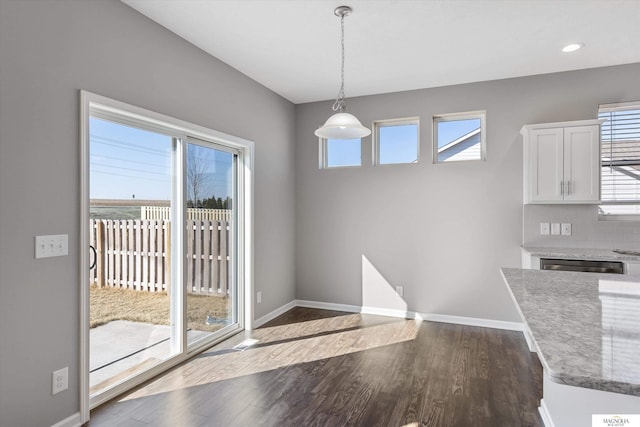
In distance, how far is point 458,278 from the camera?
172 inches

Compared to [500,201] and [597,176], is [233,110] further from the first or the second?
[597,176]

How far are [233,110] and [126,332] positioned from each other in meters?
2.43

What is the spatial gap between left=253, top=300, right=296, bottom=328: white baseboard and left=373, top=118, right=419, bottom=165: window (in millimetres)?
Answer: 2373

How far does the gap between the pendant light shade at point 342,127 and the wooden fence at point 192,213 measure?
1.59 metres

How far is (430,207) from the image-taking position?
450 centimetres

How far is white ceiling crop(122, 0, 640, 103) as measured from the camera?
2688mm

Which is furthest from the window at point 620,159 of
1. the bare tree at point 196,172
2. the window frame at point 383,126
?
the bare tree at point 196,172

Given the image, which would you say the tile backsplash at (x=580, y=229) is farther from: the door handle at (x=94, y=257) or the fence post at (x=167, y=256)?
the door handle at (x=94, y=257)

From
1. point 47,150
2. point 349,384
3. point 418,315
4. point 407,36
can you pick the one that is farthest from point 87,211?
point 418,315

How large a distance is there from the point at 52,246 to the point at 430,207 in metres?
3.88

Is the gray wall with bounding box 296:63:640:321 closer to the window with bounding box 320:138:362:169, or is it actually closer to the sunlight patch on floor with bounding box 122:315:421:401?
the window with bounding box 320:138:362:169

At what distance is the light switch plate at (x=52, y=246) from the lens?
2.11 metres

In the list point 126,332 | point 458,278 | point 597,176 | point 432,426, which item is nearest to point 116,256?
point 126,332

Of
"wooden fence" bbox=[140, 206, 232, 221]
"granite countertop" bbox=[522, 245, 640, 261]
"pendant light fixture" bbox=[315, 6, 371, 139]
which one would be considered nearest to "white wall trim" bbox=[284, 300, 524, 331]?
"granite countertop" bbox=[522, 245, 640, 261]
